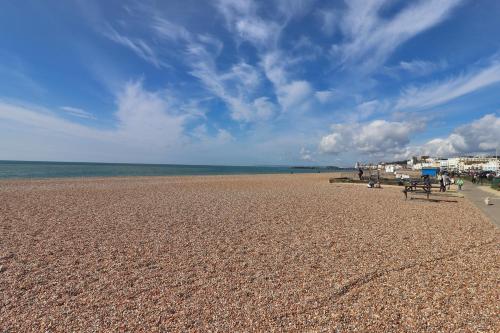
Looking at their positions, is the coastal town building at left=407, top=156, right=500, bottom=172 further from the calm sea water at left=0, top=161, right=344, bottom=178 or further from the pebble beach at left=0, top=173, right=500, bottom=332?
the pebble beach at left=0, top=173, right=500, bottom=332

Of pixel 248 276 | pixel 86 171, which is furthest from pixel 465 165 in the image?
pixel 86 171

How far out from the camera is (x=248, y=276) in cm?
446

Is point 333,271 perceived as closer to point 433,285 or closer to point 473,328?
point 433,285

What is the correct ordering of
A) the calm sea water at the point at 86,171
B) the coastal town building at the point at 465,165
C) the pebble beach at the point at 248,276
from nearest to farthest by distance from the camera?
1. the pebble beach at the point at 248,276
2. the calm sea water at the point at 86,171
3. the coastal town building at the point at 465,165

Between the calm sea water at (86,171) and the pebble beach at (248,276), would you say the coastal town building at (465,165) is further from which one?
the pebble beach at (248,276)

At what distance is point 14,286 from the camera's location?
4090 millimetres

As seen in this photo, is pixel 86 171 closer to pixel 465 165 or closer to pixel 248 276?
pixel 248 276

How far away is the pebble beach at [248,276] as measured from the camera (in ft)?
10.6

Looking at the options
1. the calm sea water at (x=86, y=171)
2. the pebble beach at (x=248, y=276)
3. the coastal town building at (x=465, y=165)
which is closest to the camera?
the pebble beach at (x=248, y=276)

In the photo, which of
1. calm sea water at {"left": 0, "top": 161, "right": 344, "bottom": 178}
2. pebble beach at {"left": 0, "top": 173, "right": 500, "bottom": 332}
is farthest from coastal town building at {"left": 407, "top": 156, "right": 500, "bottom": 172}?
pebble beach at {"left": 0, "top": 173, "right": 500, "bottom": 332}

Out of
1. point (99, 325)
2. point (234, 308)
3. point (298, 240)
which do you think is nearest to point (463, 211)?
point (298, 240)

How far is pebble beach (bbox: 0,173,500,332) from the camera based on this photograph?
3230mm

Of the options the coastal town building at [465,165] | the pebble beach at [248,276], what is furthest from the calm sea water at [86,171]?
the coastal town building at [465,165]

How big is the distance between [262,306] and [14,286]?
3.72m
